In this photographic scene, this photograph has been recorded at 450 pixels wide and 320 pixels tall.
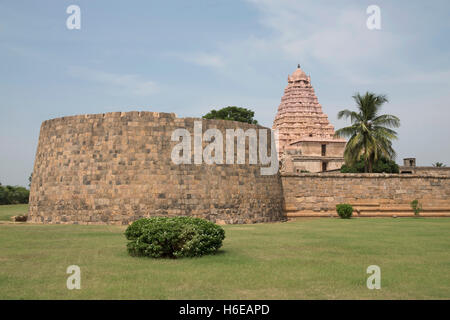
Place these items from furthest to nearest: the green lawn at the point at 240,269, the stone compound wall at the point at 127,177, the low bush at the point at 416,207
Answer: the low bush at the point at 416,207 → the stone compound wall at the point at 127,177 → the green lawn at the point at 240,269

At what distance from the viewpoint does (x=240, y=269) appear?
792cm

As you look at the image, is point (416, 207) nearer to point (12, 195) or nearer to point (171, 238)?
point (171, 238)

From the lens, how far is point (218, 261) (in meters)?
8.77

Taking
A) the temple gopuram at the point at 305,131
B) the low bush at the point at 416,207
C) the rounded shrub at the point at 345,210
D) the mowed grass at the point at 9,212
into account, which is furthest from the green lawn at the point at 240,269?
the temple gopuram at the point at 305,131

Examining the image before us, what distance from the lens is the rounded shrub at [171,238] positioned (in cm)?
911

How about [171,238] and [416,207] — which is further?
[416,207]

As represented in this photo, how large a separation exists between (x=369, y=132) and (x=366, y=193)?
5.96 m

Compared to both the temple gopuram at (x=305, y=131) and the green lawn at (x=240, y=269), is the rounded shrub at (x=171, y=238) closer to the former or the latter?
the green lawn at (x=240, y=269)

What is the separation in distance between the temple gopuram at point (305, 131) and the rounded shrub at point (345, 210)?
24.4m

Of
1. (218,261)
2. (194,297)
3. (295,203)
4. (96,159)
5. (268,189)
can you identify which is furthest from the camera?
(295,203)

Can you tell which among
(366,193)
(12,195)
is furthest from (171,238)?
(12,195)
